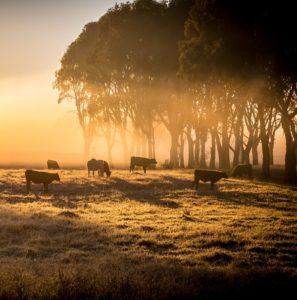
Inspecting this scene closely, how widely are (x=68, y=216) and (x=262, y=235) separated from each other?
883cm

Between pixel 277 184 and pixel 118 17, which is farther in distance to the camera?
pixel 118 17

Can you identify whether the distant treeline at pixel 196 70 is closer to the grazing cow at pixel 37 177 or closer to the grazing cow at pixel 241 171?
the grazing cow at pixel 241 171

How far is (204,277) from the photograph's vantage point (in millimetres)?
10531

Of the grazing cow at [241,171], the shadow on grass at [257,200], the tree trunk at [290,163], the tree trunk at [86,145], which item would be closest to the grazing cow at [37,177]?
the shadow on grass at [257,200]

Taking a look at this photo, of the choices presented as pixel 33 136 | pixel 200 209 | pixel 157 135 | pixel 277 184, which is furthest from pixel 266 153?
pixel 33 136

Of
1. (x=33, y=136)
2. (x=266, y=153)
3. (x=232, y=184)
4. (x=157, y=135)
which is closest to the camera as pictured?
(x=232, y=184)

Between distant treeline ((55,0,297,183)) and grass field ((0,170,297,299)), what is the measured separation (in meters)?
11.0

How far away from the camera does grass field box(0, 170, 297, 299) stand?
380 inches

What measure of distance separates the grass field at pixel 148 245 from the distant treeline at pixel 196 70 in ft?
36.0

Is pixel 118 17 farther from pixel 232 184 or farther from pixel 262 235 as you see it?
pixel 262 235

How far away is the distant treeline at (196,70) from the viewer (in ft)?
109

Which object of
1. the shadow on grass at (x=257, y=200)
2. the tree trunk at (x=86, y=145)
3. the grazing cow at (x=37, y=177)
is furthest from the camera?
the tree trunk at (x=86, y=145)

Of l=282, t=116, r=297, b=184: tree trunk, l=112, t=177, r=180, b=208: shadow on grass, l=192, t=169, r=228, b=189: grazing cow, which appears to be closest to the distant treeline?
l=282, t=116, r=297, b=184: tree trunk

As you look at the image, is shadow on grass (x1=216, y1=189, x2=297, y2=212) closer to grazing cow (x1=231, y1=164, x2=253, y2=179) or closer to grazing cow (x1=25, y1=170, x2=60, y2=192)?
grazing cow (x1=231, y1=164, x2=253, y2=179)
